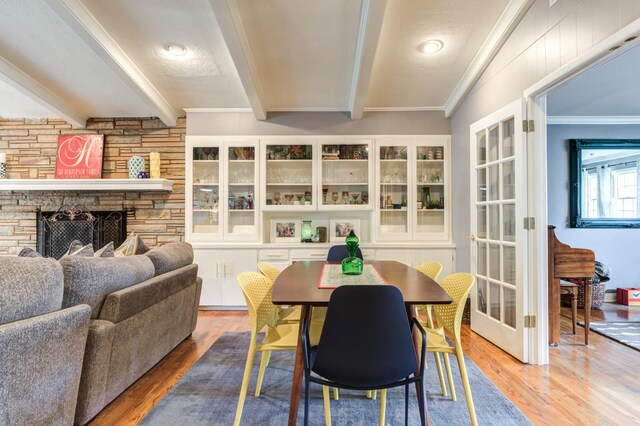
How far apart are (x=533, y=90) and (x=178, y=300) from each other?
10.1ft

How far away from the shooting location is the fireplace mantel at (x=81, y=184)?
3971 mm

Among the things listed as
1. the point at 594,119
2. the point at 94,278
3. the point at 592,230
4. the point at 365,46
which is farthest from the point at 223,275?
the point at 594,119

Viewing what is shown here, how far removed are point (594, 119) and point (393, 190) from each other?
8.84 feet

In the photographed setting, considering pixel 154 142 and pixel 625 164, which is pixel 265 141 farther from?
pixel 625 164

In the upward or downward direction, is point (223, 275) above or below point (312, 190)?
Answer: below

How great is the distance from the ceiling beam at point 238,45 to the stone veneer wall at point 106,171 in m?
1.41

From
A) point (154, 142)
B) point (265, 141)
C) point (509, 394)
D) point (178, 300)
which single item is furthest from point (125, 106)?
point (509, 394)

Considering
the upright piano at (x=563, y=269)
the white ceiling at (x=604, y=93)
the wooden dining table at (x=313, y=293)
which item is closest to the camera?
the wooden dining table at (x=313, y=293)

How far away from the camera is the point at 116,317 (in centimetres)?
181

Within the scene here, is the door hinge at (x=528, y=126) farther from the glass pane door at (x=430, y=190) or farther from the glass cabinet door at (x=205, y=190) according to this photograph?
the glass cabinet door at (x=205, y=190)

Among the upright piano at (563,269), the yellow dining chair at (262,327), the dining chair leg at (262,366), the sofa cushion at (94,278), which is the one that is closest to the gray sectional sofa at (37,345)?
the sofa cushion at (94,278)

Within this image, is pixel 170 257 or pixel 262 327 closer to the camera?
pixel 262 327

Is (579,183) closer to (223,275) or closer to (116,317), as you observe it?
(223,275)

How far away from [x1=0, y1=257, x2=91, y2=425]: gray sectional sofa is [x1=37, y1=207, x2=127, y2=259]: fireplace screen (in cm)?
302
